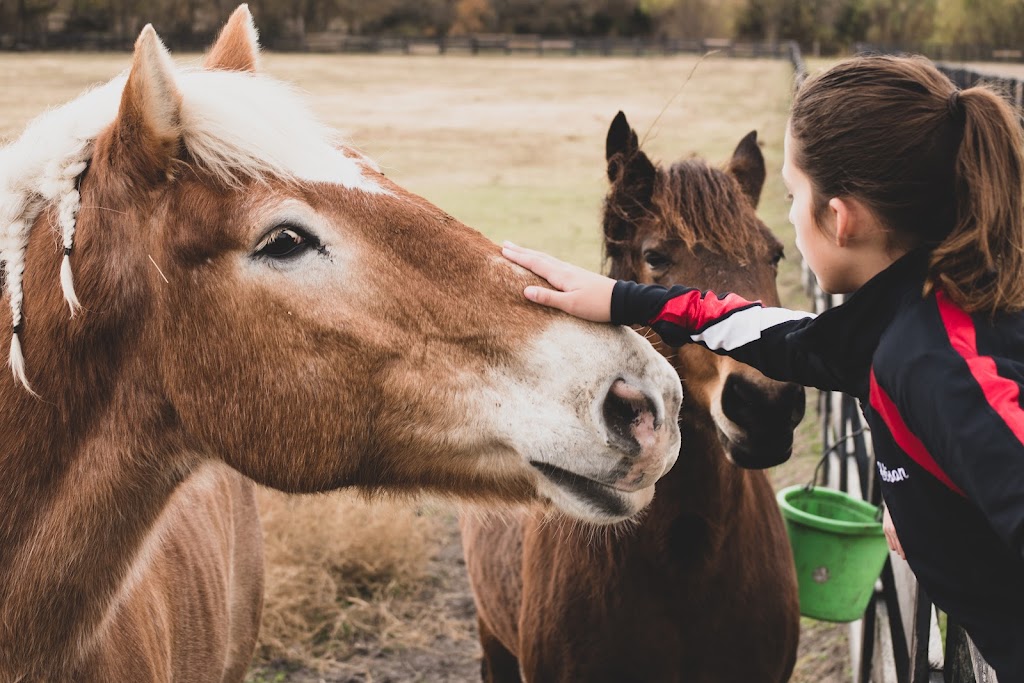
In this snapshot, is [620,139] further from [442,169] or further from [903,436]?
[442,169]

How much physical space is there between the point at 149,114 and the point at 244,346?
1.76ft

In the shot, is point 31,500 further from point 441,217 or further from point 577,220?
point 577,220

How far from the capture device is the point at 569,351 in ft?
6.12

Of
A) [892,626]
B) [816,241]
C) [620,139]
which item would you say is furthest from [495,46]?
[816,241]

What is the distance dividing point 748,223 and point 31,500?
247 cm

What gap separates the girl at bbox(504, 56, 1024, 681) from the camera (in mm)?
1546

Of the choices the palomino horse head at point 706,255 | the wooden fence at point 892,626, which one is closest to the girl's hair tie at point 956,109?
the wooden fence at point 892,626

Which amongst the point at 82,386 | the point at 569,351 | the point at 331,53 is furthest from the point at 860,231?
the point at 331,53

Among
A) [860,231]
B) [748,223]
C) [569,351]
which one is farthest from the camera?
[748,223]

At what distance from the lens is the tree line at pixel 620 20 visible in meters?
26.8

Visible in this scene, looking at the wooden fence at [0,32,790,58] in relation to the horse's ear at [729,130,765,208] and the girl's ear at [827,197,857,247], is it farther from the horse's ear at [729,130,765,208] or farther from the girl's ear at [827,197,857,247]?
the girl's ear at [827,197,857,247]

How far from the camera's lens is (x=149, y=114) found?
1.84 meters

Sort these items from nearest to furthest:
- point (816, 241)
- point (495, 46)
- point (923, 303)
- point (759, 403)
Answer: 1. point (923, 303)
2. point (816, 241)
3. point (759, 403)
4. point (495, 46)

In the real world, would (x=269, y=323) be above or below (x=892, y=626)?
above
